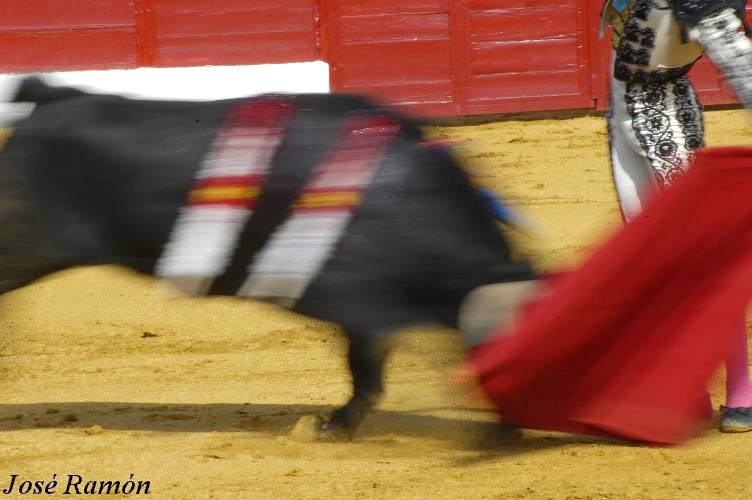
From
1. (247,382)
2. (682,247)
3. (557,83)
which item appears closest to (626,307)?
(682,247)

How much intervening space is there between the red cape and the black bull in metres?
0.15

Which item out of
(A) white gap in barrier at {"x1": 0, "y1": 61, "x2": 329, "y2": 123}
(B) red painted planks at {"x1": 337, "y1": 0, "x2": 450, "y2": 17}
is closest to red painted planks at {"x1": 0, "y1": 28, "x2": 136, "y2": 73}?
(A) white gap in barrier at {"x1": 0, "y1": 61, "x2": 329, "y2": 123}

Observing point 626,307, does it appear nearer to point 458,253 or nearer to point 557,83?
point 458,253

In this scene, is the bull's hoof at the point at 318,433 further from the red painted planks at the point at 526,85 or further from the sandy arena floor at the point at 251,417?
the red painted planks at the point at 526,85

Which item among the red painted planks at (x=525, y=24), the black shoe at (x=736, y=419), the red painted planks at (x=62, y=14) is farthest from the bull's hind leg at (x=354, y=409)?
the red painted planks at (x=62, y=14)

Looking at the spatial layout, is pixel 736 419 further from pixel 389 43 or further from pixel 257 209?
pixel 389 43

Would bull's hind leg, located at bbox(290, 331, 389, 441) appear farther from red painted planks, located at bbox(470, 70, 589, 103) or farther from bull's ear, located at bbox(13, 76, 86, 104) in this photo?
red painted planks, located at bbox(470, 70, 589, 103)

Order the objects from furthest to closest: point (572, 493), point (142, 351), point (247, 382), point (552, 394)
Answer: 1. point (142, 351)
2. point (247, 382)
3. point (552, 394)
4. point (572, 493)

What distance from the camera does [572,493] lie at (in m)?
2.58

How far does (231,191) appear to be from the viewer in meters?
2.75

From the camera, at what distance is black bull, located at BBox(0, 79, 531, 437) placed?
8.89 feet

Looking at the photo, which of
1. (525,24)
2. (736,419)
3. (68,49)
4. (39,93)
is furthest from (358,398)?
(68,49)

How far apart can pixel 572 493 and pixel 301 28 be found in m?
5.87

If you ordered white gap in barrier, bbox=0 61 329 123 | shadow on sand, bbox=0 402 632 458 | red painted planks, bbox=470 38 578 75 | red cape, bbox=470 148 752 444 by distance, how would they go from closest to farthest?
red cape, bbox=470 148 752 444 < shadow on sand, bbox=0 402 632 458 < white gap in barrier, bbox=0 61 329 123 < red painted planks, bbox=470 38 578 75
